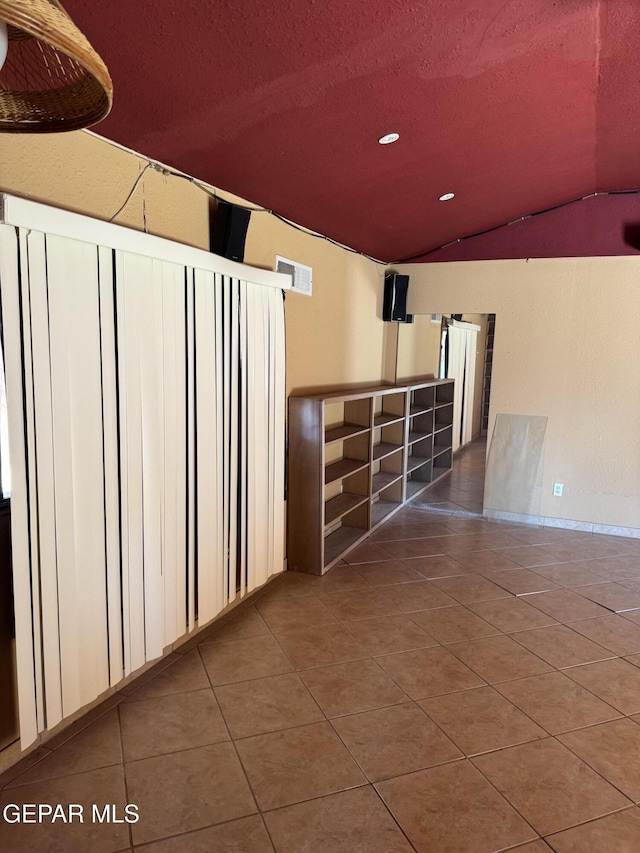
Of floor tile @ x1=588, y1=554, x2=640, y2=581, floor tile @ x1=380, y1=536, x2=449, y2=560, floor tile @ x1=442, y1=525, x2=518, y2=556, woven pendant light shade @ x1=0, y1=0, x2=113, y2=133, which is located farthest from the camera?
floor tile @ x1=442, y1=525, x2=518, y2=556

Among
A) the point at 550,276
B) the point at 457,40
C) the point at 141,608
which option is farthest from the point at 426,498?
the point at 457,40

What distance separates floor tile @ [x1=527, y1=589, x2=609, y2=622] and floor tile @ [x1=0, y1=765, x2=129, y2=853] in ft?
8.32

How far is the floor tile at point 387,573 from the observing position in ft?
12.1

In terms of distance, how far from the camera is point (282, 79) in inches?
80.6

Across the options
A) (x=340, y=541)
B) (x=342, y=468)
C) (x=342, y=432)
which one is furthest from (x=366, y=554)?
(x=342, y=432)

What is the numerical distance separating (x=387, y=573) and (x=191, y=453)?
1.84m

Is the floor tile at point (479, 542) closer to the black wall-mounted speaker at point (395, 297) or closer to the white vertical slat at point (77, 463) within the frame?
the black wall-mounted speaker at point (395, 297)

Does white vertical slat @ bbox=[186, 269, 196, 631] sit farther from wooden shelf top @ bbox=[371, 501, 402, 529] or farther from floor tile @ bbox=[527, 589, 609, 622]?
wooden shelf top @ bbox=[371, 501, 402, 529]

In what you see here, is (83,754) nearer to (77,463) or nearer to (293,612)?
A: (77,463)

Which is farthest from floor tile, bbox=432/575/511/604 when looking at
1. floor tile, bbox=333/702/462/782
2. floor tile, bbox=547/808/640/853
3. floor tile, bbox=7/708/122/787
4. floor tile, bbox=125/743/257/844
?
floor tile, bbox=7/708/122/787

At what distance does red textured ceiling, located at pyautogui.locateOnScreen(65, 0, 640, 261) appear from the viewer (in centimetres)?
174

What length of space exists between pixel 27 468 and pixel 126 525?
0.55 m

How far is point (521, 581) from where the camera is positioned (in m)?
3.75

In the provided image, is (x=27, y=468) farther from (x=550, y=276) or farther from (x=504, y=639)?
(x=550, y=276)
